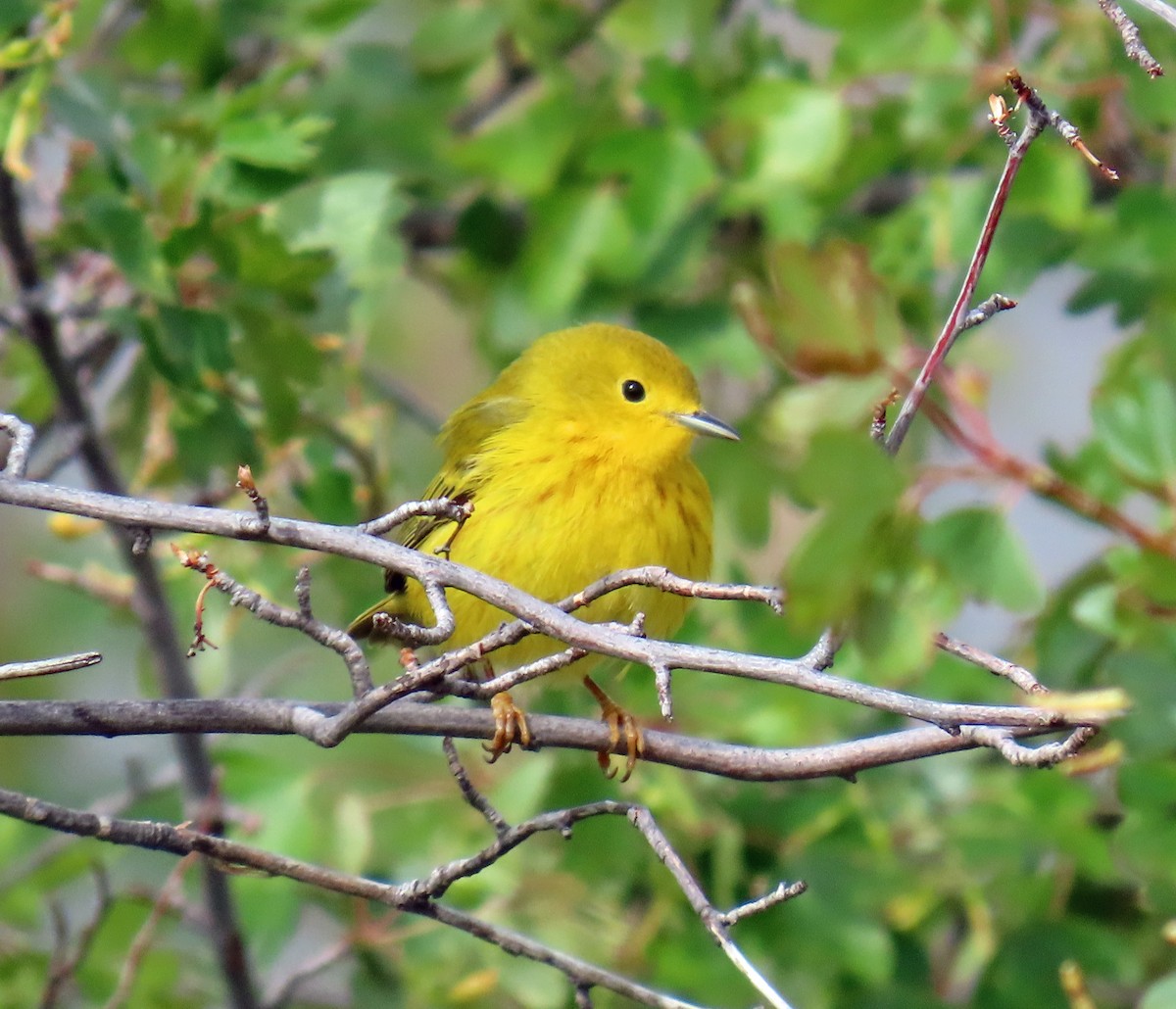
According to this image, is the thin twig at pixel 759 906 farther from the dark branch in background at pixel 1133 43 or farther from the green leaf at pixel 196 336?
the green leaf at pixel 196 336

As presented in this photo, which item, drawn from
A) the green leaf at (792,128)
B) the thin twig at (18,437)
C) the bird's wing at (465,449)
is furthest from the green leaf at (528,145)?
the thin twig at (18,437)

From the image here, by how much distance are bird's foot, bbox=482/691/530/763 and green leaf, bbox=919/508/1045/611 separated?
0.97m

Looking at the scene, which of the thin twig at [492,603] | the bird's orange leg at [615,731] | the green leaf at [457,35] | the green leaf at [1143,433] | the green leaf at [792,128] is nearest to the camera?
the thin twig at [492,603]

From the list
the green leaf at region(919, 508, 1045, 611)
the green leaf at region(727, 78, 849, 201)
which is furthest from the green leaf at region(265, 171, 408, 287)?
the green leaf at region(919, 508, 1045, 611)

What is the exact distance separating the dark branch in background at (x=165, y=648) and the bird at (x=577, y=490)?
0.51 meters

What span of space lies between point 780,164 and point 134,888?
2.68 metres

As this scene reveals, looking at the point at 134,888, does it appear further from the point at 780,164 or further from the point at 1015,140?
the point at 1015,140

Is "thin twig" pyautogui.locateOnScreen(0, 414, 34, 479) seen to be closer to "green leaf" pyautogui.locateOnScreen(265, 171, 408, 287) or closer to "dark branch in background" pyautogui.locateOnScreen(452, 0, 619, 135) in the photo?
"green leaf" pyautogui.locateOnScreen(265, 171, 408, 287)

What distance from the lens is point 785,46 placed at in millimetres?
5250

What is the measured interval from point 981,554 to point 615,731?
3.23ft

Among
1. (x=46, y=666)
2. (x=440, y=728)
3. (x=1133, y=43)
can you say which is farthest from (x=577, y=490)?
(x=1133, y=43)

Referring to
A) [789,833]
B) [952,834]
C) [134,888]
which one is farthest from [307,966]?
[952,834]

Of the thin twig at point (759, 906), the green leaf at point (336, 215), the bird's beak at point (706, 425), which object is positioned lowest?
the thin twig at point (759, 906)

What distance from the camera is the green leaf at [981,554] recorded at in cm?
346
